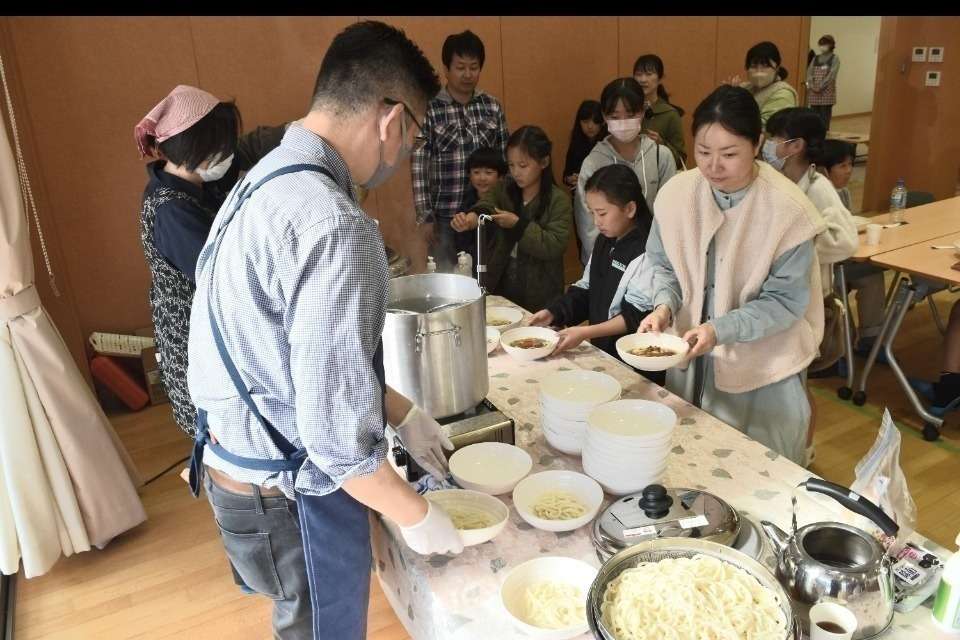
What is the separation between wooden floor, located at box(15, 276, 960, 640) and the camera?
2330 mm

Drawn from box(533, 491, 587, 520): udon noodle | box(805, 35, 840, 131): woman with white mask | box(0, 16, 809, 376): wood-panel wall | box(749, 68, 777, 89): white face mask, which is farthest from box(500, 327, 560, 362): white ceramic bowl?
box(805, 35, 840, 131): woman with white mask

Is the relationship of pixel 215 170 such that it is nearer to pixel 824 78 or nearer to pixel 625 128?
pixel 625 128

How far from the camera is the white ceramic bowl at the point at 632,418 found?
1.48 meters

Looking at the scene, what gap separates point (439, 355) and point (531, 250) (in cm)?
162

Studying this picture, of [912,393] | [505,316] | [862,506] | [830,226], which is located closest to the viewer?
[862,506]

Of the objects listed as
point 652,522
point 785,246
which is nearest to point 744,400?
point 785,246

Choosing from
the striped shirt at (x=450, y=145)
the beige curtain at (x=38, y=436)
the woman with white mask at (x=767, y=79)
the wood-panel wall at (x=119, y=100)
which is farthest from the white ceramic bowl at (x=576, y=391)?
the woman with white mask at (x=767, y=79)

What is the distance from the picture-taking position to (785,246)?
1.82m

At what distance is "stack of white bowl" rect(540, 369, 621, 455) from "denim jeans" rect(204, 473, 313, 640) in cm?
60

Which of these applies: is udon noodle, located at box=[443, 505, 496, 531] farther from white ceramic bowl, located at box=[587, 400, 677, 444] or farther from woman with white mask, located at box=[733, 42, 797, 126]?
woman with white mask, located at box=[733, 42, 797, 126]

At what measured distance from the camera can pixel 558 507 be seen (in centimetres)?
138

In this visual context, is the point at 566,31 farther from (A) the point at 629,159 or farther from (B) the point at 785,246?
(B) the point at 785,246

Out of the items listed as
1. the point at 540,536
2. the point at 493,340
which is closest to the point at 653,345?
the point at 493,340

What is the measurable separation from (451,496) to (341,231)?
25.4 inches
